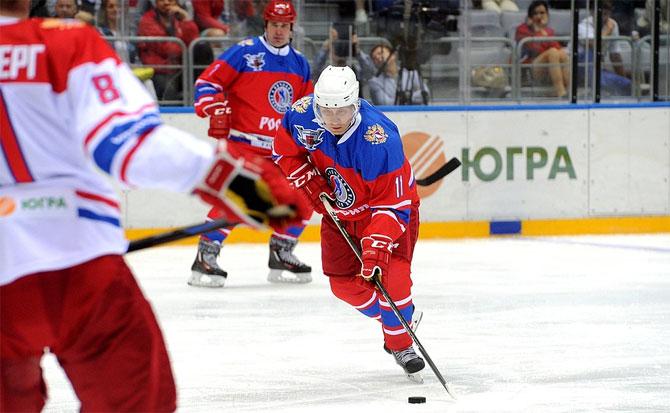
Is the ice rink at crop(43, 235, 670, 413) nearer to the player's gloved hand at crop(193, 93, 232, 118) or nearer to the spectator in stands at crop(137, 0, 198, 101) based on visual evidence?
the player's gloved hand at crop(193, 93, 232, 118)

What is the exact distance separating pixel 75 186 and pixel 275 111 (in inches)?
178

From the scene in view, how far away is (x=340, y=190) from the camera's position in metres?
4.20

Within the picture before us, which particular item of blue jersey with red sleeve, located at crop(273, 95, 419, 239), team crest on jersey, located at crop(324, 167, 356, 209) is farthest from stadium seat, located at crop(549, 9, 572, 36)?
team crest on jersey, located at crop(324, 167, 356, 209)

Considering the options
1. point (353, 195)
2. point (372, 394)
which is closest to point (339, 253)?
point (353, 195)

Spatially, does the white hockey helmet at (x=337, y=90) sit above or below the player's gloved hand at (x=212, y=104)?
above

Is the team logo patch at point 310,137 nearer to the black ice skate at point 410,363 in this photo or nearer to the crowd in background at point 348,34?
the black ice skate at point 410,363

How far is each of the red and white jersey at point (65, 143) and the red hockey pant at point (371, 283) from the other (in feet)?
7.29

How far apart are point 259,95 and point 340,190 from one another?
2255 millimetres

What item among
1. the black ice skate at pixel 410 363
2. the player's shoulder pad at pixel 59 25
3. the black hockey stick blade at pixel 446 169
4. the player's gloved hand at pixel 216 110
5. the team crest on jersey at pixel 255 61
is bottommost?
the black ice skate at pixel 410 363

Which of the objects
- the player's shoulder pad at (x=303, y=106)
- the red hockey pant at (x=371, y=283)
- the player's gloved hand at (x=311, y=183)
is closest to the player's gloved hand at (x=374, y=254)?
the red hockey pant at (x=371, y=283)

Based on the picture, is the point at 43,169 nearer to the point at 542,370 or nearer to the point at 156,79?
the point at 542,370

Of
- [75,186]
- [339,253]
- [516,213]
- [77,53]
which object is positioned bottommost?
[516,213]

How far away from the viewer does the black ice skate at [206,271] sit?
6109 millimetres

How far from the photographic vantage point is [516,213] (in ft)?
26.0
